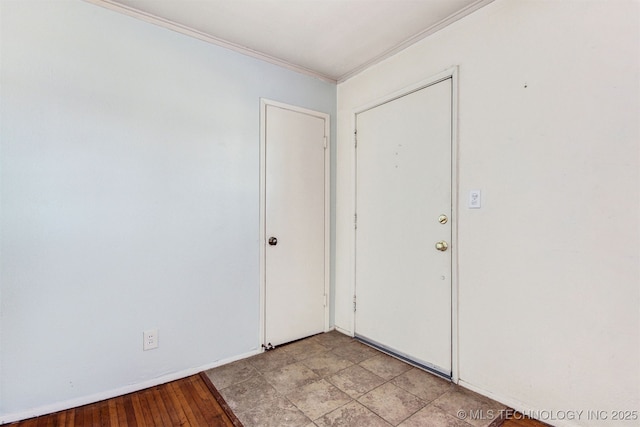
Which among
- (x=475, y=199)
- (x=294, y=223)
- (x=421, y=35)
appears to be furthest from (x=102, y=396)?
(x=421, y=35)

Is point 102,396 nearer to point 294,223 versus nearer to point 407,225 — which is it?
point 294,223

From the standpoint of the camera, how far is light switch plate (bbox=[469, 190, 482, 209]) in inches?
71.9

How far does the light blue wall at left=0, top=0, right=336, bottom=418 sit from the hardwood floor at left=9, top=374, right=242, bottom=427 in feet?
0.31

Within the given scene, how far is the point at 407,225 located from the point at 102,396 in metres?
2.25

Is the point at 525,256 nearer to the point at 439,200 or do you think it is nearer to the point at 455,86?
the point at 439,200

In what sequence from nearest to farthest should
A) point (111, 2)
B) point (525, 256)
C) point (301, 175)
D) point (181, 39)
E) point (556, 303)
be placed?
point (556, 303) < point (525, 256) < point (111, 2) < point (181, 39) < point (301, 175)

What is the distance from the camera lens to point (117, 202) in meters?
1.83

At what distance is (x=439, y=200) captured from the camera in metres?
2.04

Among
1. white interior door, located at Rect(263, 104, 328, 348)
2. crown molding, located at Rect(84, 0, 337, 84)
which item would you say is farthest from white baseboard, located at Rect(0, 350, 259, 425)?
crown molding, located at Rect(84, 0, 337, 84)

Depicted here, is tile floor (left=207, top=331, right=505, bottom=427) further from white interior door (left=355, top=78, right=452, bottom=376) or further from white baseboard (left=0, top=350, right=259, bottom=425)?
white interior door (left=355, top=78, right=452, bottom=376)

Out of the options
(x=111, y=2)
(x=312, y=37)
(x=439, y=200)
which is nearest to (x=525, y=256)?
(x=439, y=200)

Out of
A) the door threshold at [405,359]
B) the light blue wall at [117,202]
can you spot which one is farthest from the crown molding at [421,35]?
the door threshold at [405,359]

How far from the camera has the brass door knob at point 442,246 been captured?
1991 mm

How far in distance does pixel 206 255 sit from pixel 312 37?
5.72ft
